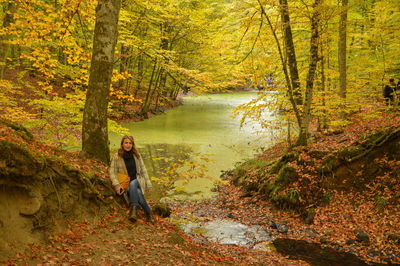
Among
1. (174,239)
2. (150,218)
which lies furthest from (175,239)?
(150,218)

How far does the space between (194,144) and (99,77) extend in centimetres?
1047

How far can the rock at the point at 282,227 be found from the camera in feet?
21.9

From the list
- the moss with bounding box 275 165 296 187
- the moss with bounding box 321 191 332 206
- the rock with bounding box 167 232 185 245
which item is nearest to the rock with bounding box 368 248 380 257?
the moss with bounding box 321 191 332 206

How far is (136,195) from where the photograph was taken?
4945 millimetres

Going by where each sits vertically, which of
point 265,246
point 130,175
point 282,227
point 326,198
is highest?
point 130,175

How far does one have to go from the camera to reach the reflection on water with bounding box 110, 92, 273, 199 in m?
11.2

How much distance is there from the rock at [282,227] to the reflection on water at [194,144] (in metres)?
3.23

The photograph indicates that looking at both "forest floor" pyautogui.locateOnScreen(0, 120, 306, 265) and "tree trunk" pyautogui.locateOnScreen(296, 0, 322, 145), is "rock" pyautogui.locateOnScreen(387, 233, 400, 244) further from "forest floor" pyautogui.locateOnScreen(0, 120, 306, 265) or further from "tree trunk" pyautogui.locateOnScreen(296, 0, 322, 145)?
"tree trunk" pyautogui.locateOnScreen(296, 0, 322, 145)

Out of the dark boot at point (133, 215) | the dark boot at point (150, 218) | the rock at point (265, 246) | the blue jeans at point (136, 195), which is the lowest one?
the rock at point (265, 246)

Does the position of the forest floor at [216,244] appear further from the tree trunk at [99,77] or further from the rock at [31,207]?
the tree trunk at [99,77]

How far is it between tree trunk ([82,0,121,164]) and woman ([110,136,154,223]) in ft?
2.17

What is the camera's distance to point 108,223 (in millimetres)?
4383

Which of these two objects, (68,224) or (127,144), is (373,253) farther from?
(68,224)

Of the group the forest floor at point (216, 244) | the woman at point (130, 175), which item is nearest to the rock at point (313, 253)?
the forest floor at point (216, 244)
